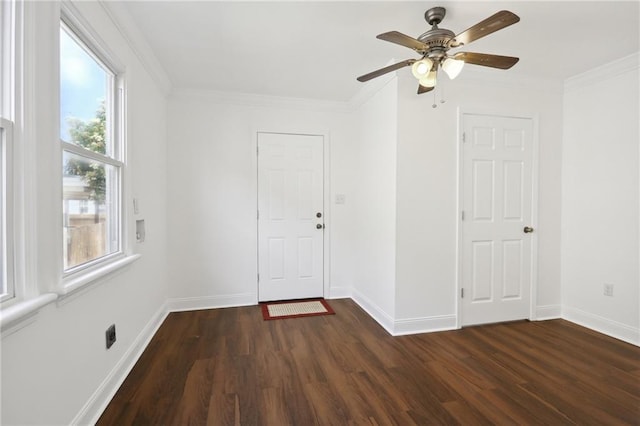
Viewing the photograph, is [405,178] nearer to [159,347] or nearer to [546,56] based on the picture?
Answer: [546,56]

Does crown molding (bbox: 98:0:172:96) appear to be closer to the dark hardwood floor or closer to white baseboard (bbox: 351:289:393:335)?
the dark hardwood floor

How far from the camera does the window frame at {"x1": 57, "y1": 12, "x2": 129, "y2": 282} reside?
59.2 inches

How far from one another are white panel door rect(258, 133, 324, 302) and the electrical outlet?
178cm

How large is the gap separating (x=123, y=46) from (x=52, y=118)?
43.9 inches

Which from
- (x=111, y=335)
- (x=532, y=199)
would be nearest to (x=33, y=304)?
(x=111, y=335)

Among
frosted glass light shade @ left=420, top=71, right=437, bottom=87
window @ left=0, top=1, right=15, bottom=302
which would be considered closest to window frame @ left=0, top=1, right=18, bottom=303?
window @ left=0, top=1, right=15, bottom=302

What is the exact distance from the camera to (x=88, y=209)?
176 centimetres

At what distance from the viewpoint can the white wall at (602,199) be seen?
2.62 meters

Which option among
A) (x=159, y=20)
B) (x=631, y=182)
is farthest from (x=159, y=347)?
(x=631, y=182)

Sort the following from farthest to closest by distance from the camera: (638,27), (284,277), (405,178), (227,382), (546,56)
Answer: (284,277), (405,178), (546,56), (638,27), (227,382)

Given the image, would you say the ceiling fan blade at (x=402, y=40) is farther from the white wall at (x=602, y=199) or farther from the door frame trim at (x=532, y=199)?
the white wall at (x=602, y=199)

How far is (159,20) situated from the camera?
2082mm

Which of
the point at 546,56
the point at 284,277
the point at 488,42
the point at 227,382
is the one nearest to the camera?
the point at 227,382

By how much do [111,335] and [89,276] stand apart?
560 mm
